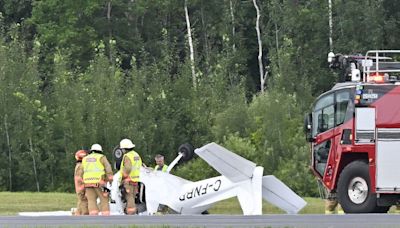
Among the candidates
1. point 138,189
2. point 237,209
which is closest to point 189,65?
point 237,209

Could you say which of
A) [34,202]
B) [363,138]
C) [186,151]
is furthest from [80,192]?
[34,202]

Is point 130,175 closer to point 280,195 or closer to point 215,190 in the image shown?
point 215,190

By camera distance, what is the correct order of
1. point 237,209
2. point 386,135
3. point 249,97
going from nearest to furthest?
point 386,135, point 237,209, point 249,97

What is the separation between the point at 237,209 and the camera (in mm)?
30578

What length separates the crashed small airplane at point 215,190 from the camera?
23609mm

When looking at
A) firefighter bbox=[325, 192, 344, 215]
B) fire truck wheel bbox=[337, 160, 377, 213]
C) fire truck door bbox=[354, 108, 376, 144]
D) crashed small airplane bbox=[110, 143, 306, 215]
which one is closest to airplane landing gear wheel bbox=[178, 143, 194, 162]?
crashed small airplane bbox=[110, 143, 306, 215]

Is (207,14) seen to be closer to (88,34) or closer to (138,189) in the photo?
(88,34)

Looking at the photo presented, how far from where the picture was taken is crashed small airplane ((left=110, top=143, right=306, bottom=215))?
2361 centimetres

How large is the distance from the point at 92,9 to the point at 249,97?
364 inches

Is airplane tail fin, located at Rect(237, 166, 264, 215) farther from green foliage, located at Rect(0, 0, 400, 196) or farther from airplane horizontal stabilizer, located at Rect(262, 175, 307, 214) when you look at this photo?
green foliage, located at Rect(0, 0, 400, 196)

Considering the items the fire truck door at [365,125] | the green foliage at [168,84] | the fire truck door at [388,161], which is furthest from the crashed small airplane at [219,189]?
the green foliage at [168,84]

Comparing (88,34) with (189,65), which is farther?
(88,34)

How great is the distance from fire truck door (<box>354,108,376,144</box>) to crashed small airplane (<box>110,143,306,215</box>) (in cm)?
188

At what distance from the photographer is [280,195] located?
2402cm
